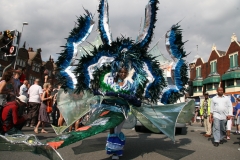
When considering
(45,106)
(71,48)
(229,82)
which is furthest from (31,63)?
(71,48)

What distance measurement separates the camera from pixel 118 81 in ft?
13.4

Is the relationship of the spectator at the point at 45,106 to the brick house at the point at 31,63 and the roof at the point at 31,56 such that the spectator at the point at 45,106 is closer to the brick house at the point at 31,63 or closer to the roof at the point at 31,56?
the brick house at the point at 31,63

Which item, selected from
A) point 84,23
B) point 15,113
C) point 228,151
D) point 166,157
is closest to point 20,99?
point 15,113

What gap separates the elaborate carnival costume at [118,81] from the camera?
397 centimetres

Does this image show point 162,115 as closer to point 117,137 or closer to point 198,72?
point 117,137

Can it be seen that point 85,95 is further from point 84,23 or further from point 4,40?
Answer: point 4,40

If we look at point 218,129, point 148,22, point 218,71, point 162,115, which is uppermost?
point 218,71

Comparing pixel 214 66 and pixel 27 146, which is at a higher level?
pixel 214 66

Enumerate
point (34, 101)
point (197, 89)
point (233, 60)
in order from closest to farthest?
point (34, 101) → point (233, 60) → point (197, 89)

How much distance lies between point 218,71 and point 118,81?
125 feet

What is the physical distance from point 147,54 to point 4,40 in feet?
27.4

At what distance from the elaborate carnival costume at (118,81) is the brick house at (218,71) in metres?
31.5

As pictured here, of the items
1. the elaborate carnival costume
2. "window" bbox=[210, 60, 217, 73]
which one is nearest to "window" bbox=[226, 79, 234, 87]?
"window" bbox=[210, 60, 217, 73]

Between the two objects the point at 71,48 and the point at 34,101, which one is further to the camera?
the point at 34,101
